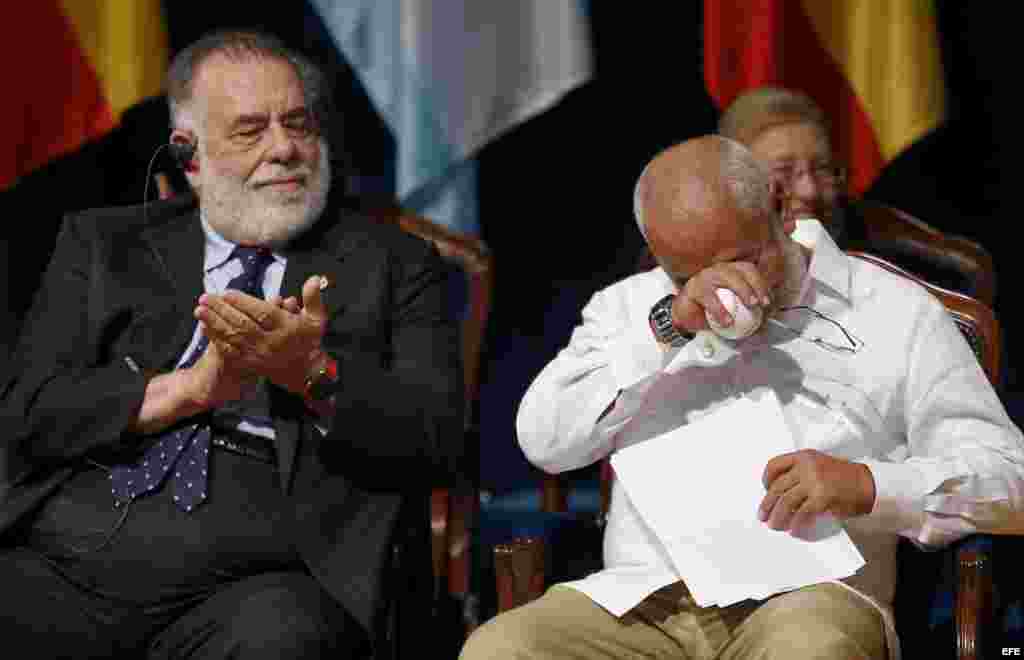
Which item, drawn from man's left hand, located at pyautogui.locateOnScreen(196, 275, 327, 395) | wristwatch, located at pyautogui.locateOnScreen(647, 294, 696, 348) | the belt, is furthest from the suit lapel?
wristwatch, located at pyautogui.locateOnScreen(647, 294, 696, 348)

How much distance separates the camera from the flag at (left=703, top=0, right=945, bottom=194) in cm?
457

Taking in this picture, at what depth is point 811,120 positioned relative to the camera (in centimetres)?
420

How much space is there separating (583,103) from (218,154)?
1723 mm

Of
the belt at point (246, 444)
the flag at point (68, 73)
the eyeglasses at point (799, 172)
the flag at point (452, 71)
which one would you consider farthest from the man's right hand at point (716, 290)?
the flag at point (68, 73)

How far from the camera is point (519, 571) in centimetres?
306

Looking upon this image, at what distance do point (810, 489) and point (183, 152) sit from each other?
1.73 m

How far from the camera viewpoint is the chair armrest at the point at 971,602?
9.55 feet

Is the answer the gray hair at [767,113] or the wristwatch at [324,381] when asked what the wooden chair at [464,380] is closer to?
the wristwatch at [324,381]

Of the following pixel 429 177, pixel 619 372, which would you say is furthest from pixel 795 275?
pixel 429 177

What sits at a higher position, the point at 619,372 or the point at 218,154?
the point at 218,154

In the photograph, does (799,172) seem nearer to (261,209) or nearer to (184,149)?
(261,209)

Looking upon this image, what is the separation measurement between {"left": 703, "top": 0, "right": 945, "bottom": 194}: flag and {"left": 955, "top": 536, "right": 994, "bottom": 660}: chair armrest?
1822 millimetres

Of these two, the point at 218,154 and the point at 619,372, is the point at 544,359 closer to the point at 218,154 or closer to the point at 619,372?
the point at 218,154

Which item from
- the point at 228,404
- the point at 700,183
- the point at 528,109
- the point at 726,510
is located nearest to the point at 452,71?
the point at 528,109
